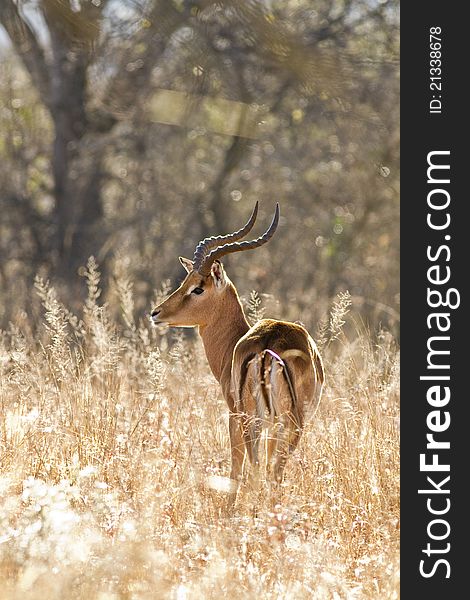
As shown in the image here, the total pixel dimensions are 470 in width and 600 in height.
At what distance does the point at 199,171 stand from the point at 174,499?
11.9 meters

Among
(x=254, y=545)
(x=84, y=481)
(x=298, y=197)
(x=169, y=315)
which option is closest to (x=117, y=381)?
(x=169, y=315)

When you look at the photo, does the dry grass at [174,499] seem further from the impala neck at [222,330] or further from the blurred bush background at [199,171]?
the blurred bush background at [199,171]

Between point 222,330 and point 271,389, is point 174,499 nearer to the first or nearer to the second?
point 271,389

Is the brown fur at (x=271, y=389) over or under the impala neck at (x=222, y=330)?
under

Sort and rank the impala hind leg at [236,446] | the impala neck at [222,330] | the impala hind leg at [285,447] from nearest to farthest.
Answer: the impala hind leg at [285,447], the impala hind leg at [236,446], the impala neck at [222,330]

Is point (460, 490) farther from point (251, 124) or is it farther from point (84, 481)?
point (251, 124)

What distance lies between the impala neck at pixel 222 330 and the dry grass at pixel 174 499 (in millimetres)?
225

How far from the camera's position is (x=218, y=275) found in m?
6.74

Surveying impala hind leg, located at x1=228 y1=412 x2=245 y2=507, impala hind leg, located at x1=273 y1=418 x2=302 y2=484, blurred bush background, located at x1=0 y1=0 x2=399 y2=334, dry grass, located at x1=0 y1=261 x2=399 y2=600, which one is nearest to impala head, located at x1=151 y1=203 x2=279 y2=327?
dry grass, located at x1=0 y1=261 x2=399 y2=600

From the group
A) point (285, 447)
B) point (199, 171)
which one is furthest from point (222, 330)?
point (199, 171)

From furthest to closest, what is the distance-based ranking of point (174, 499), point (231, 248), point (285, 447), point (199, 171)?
point (199, 171) → point (231, 248) → point (285, 447) → point (174, 499)

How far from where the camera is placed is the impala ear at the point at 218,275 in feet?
21.9

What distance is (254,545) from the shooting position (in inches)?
187

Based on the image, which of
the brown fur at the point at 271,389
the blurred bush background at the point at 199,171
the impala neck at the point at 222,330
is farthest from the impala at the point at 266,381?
the blurred bush background at the point at 199,171
